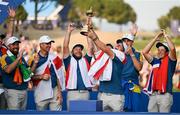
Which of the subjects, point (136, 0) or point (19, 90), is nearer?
point (19, 90)

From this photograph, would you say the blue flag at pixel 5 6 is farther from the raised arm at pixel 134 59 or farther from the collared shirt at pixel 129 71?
the collared shirt at pixel 129 71

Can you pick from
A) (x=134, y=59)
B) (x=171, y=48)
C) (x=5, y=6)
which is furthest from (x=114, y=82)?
(x=5, y=6)

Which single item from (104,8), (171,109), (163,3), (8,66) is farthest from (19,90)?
(104,8)

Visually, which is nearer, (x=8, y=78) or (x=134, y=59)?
(x=8, y=78)

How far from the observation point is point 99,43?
8.78 meters

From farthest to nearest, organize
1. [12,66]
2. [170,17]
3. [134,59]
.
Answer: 1. [170,17]
2. [134,59]
3. [12,66]

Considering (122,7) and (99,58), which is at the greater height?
(122,7)

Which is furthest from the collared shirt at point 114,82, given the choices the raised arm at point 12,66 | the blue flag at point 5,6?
the blue flag at point 5,6

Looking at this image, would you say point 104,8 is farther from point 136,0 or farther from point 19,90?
point 19,90

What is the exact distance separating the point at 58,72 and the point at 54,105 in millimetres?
528

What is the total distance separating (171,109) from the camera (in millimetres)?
10609

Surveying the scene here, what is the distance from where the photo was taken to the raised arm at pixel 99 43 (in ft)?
28.1

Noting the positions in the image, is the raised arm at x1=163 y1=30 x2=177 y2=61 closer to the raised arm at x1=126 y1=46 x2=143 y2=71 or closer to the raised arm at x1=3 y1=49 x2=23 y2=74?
the raised arm at x1=126 y1=46 x2=143 y2=71

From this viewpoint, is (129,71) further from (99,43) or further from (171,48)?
(99,43)
